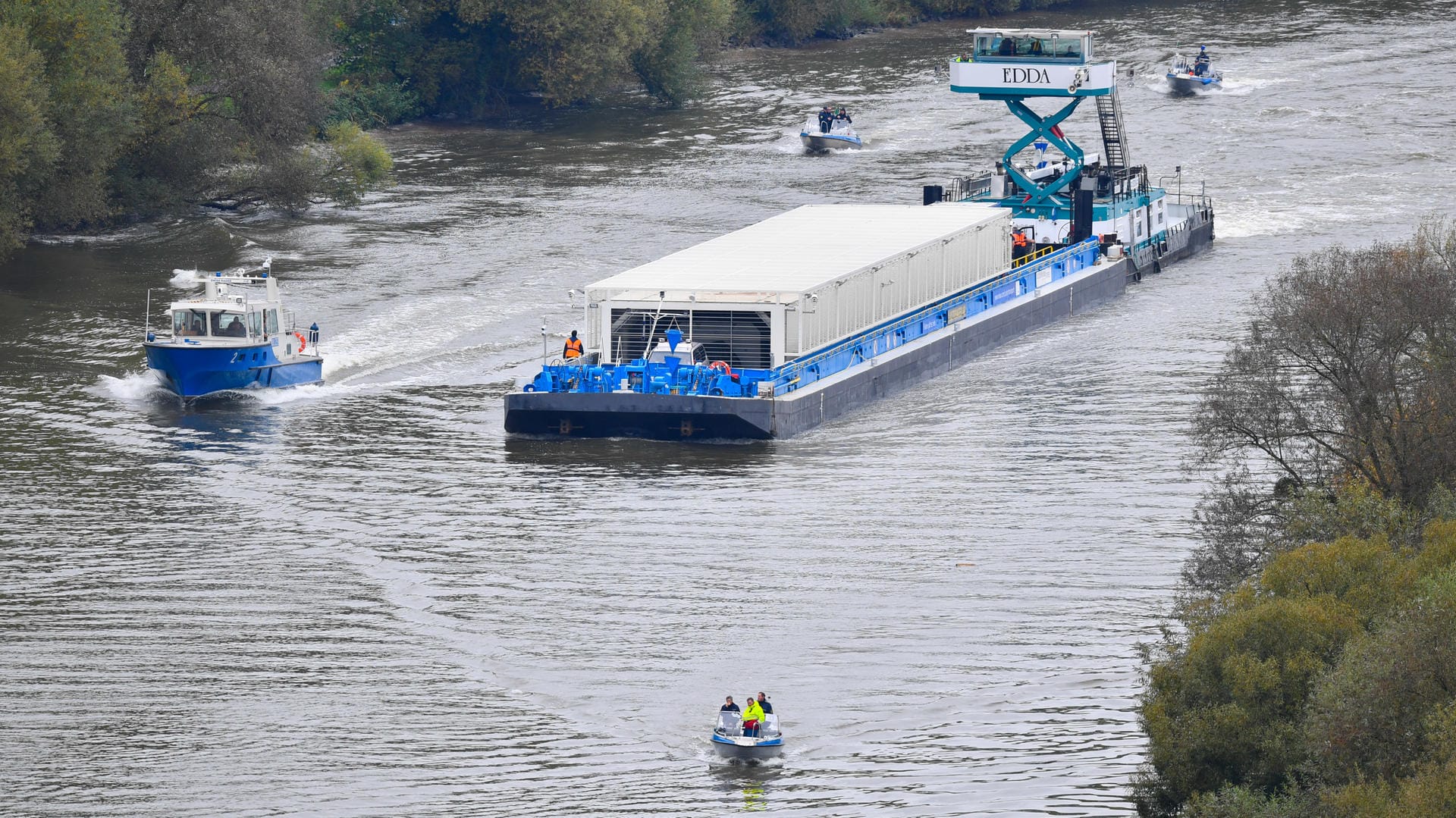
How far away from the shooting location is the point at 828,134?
96250 mm

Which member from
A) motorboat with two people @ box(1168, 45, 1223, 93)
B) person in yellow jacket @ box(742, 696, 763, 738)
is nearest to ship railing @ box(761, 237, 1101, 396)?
person in yellow jacket @ box(742, 696, 763, 738)

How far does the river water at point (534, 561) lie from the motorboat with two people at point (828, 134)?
18.5m

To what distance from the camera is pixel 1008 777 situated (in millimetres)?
31484

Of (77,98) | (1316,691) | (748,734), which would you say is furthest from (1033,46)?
(1316,691)

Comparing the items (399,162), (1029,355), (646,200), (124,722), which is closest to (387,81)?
(399,162)

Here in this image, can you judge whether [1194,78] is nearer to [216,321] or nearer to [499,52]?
[499,52]

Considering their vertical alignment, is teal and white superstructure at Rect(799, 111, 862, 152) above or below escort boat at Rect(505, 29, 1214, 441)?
above

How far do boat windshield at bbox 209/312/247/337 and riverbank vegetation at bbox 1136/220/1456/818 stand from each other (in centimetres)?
2625

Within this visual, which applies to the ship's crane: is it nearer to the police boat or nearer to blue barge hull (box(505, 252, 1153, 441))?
the police boat

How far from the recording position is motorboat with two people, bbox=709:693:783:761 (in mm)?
32125

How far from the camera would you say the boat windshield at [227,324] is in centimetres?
5691

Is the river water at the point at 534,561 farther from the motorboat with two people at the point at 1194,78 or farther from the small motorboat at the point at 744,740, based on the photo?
the motorboat with two people at the point at 1194,78

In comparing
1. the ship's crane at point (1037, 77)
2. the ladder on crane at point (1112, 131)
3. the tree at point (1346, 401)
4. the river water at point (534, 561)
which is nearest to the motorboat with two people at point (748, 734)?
the river water at point (534, 561)

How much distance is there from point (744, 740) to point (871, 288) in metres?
27.8
